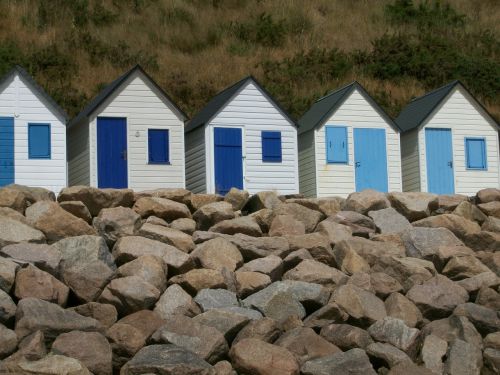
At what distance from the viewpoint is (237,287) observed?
1491 centimetres

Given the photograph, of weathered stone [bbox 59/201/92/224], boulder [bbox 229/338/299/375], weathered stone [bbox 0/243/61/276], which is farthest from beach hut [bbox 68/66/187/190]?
boulder [bbox 229/338/299/375]

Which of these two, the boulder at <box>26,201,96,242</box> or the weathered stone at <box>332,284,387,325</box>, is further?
the boulder at <box>26,201,96,242</box>

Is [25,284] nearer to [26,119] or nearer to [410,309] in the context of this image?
[410,309]

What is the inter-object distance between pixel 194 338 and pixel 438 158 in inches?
512

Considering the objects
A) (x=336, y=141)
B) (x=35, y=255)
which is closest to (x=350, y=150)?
(x=336, y=141)

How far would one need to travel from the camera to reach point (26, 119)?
21828 millimetres

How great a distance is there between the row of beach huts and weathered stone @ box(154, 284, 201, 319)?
8.23m

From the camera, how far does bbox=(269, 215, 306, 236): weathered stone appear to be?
16797 mm

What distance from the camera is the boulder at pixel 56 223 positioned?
15.6 m

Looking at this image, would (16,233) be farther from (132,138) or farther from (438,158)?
(438,158)

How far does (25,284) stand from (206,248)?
295 cm

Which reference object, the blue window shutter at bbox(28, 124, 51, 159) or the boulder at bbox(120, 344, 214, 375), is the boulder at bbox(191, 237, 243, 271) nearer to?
the boulder at bbox(120, 344, 214, 375)

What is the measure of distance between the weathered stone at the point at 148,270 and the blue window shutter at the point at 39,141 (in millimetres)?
7826

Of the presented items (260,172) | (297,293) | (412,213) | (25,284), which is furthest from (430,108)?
(25,284)
